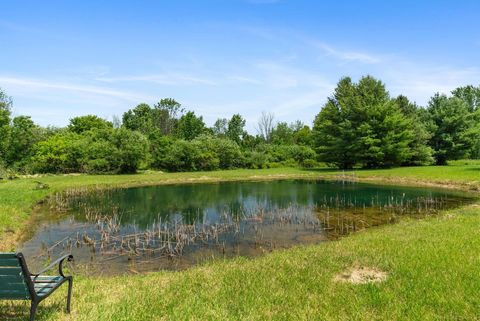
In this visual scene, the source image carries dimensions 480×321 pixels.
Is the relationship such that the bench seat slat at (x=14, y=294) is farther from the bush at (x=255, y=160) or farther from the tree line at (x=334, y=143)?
the bush at (x=255, y=160)

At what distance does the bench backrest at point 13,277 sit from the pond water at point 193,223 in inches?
224

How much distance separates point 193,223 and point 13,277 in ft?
41.0

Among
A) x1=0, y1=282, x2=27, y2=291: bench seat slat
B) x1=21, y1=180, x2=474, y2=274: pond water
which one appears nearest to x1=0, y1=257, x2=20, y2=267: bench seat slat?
x1=0, y1=282, x2=27, y2=291: bench seat slat

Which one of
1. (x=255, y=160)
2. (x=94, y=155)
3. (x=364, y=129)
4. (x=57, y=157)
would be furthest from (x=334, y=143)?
(x=57, y=157)

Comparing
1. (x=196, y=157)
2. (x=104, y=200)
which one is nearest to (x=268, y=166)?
(x=196, y=157)

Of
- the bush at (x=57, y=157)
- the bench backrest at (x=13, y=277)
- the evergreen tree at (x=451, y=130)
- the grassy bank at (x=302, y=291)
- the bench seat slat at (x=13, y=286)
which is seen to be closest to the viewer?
the bench backrest at (x=13, y=277)

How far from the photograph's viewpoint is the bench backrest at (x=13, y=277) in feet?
16.1

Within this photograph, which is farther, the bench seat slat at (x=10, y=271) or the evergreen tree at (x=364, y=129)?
the evergreen tree at (x=364, y=129)

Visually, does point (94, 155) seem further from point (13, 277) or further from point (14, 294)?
point (13, 277)

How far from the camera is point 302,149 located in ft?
226

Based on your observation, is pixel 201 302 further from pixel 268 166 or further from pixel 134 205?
pixel 268 166

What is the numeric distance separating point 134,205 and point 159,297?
19.2 m

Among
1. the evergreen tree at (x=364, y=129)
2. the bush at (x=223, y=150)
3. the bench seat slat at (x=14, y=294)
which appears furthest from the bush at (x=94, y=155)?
the bench seat slat at (x=14, y=294)

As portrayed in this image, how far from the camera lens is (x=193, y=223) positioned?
17.5 metres
